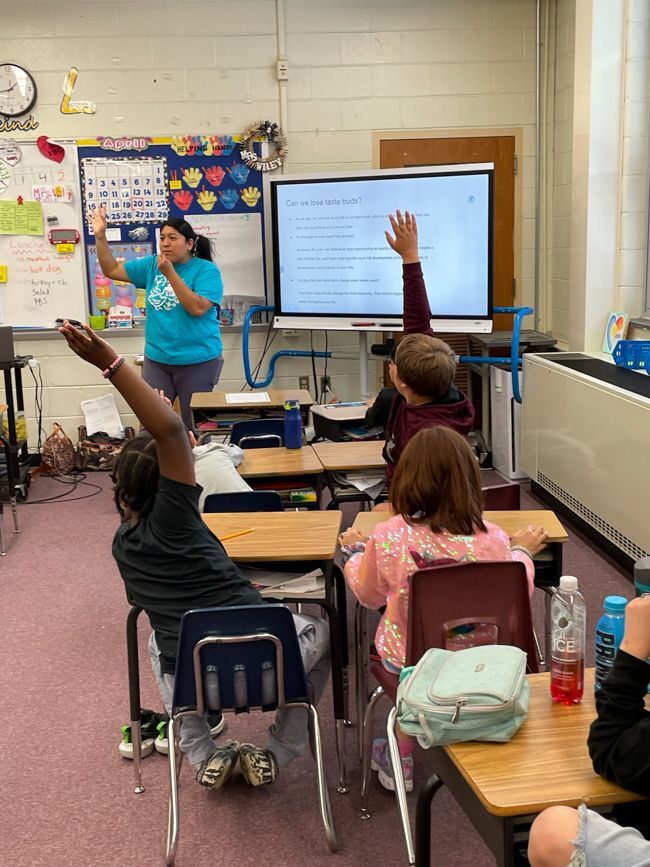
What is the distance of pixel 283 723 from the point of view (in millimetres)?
2479

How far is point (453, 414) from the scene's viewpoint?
3098 millimetres

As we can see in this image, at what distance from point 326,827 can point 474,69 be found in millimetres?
5206

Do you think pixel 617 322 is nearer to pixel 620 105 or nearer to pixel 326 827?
pixel 620 105

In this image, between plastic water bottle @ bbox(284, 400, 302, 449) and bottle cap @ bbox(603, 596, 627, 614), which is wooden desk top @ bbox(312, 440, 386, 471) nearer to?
plastic water bottle @ bbox(284, 400, 302, 449)

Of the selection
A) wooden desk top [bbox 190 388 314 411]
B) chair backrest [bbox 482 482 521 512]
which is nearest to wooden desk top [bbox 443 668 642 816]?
chair backrest [bbox 482 482 521 512]

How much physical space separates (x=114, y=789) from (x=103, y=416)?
4.05 meters

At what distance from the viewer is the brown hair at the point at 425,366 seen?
3041 millimetres

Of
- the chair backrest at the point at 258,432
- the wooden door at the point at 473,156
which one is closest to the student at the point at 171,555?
the chair backrest at the point at 258,432

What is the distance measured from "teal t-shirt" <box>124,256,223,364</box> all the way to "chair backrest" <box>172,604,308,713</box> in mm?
3074

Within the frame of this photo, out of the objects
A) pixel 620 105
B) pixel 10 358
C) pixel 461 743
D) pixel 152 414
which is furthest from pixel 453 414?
pixel 10 358

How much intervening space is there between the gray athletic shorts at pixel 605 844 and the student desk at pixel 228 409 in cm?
320

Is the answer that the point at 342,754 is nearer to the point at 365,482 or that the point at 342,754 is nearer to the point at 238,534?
the point at 238,534

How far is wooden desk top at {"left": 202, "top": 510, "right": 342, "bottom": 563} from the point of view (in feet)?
8.42

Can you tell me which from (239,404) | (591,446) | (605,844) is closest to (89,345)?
(605,844)
